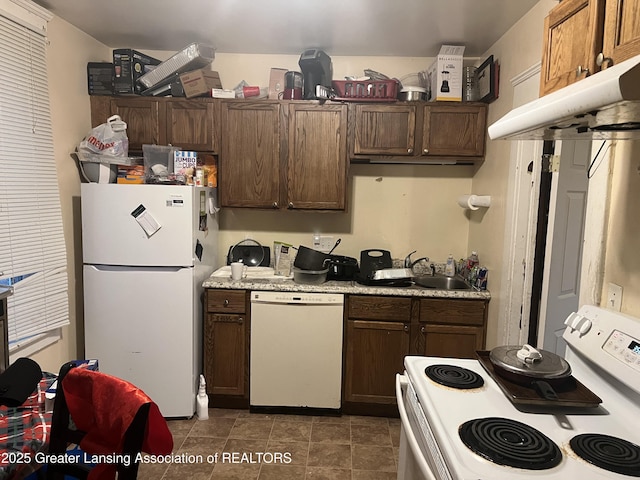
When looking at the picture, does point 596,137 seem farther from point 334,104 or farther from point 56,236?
point 56,236

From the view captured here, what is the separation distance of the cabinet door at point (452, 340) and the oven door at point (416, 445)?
1.35 m

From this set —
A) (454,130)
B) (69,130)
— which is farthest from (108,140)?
(454,130)

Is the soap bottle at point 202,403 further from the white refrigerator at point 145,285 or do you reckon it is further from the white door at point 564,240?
the white door at point 564,240

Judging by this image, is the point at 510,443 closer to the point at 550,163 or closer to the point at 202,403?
the point at 550,163

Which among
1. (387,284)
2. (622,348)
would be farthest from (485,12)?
(622,348)

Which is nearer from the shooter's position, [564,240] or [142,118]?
[564,240]

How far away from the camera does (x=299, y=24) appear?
272 centimetres

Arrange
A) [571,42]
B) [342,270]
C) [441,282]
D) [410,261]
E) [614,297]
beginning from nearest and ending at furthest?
[571,42] → [614,297] → [342,270] → [441,282] → [410,261]

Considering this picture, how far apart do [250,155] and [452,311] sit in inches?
69.6

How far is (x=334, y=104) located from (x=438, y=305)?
5.12ft

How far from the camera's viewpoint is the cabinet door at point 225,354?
2992 mm

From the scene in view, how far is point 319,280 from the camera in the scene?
3.06 m

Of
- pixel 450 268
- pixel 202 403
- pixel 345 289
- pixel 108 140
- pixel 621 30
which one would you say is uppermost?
pixel 621 30

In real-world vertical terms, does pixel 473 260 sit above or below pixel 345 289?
above
